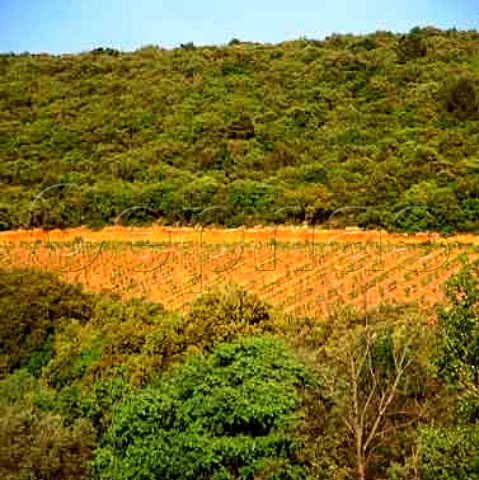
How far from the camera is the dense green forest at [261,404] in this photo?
8984 millimetres

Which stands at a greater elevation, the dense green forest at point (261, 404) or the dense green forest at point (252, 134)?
the dense green forest at point (252, 134)

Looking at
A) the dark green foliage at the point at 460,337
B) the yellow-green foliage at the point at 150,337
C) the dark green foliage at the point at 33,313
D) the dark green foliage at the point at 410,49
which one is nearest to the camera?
the dark green foliage at the point at 460,337

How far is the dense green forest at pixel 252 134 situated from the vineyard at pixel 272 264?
6.46 feet

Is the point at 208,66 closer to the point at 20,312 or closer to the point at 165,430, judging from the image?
the point at 20,312

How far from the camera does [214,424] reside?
32.6 feet

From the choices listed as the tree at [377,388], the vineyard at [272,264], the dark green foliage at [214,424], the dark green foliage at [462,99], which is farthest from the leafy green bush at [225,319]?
the dark green foliage at [462,99]

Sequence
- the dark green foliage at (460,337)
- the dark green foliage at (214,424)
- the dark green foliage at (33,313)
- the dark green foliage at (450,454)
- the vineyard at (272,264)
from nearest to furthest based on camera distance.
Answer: the dark green foliage at (450,454) < the dark green foliage at (460,337) < the dark green foliage at (214,424) < the dark green foliage at (33,313) < the vineyard at (272,264)

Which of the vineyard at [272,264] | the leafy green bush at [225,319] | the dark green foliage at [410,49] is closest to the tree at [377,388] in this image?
the leafy green bush at [225,319]

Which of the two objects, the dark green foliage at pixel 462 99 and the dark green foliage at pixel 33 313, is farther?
the dark green foliage at pixel 462 99

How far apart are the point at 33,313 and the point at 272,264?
7.62m

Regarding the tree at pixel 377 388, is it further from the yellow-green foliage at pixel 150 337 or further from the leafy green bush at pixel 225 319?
the yellow-green foliage at pixel 150 337

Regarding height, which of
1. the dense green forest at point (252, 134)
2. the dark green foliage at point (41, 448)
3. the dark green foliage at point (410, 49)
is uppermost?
the dark green foliage at point (410, 49)

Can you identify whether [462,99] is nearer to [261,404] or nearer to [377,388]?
[377,388]

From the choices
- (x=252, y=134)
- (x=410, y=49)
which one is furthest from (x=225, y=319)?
(x=410, y=49)
